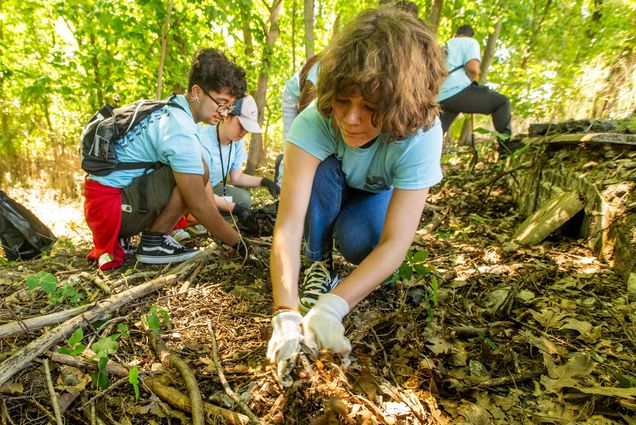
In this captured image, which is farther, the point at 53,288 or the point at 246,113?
the point at 246,113

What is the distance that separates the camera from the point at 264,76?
7.28 m

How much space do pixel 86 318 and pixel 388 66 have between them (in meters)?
1.66

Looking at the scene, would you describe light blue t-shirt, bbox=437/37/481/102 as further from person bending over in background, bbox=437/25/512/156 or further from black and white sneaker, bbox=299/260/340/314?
black and white sneaker, bbox=299/260/340/314

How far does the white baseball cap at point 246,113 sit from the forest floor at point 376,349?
141cm

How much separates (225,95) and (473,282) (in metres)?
2.17

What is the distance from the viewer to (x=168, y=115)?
2406 mm

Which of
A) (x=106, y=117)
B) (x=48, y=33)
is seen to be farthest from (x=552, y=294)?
(x=48, y=33)

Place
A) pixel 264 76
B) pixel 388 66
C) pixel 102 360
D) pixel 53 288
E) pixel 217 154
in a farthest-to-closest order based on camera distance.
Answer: pixel 264 76
pixel 217 154
pixel 53 288
pixel 102 360
pixel 388 66

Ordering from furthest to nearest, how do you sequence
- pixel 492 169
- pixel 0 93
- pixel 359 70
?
pixel 0 93 → pixel 492 169 → pixel 359 70

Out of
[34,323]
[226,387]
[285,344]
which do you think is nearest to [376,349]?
[285,344]

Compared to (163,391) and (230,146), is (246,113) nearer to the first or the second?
(230,146)

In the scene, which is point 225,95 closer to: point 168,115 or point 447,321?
point 168,115

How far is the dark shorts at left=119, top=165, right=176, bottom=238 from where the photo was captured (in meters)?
2.45

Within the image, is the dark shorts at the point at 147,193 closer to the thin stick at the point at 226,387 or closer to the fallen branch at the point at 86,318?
the fallen branch at the point at 86,318
